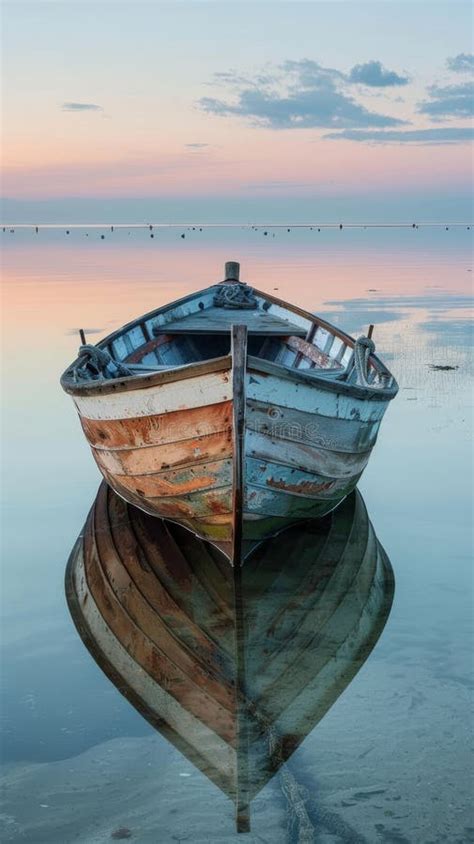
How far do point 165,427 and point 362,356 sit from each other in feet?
10.3

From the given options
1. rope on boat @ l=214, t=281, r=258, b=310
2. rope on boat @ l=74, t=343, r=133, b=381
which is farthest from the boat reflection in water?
rope on boat @ l=214, t=281, r=258, b=310

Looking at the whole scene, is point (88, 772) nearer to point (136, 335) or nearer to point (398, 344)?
point (136, 335)

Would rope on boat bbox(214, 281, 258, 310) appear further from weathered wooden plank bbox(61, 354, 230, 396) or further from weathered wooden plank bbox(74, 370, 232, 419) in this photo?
weathered wooden plank bbox(74, 370, 232, 419)

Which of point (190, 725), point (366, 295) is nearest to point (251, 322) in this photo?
point (190, 725)

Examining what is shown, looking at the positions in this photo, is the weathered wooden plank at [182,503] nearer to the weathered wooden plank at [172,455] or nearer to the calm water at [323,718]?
the weathered wooden plank at [172,455]

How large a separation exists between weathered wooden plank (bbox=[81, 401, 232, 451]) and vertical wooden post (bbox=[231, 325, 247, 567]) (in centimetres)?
8

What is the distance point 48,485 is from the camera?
11594mm

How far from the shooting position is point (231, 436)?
8141 millimetres

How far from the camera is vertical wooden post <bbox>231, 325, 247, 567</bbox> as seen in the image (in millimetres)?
7812

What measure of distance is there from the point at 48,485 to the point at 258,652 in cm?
520

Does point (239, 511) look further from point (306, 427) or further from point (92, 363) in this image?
point (92, 363)

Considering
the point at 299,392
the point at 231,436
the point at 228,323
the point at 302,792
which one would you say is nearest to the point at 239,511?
the point at 231,436

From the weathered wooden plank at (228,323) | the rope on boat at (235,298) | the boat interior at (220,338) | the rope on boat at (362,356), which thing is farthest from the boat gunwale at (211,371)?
the rope on boat at (235,298)

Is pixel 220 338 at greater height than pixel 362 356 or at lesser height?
lesser
